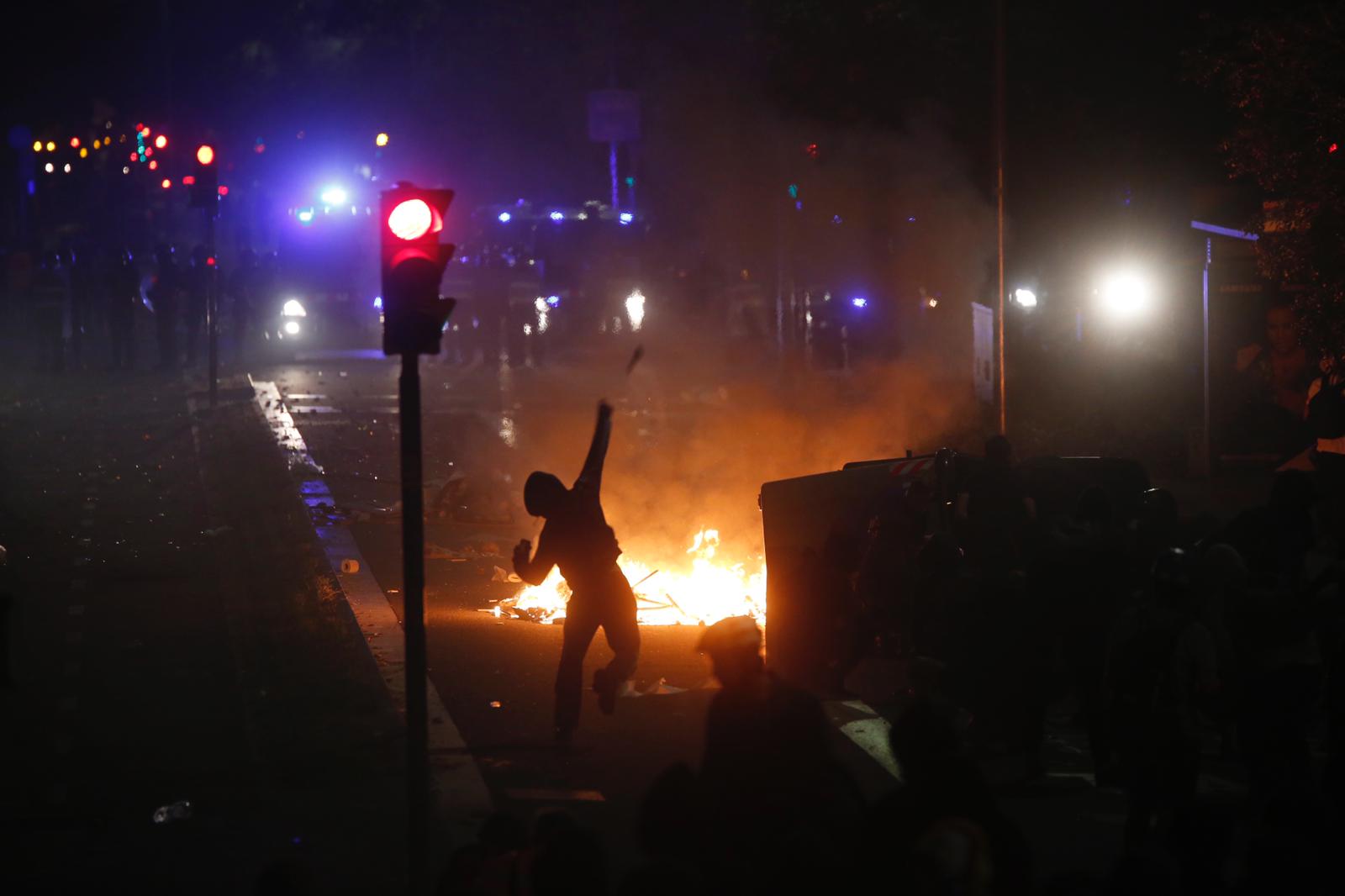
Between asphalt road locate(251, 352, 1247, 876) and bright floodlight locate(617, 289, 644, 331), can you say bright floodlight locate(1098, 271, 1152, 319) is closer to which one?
asphalt road locate(251, 352, 1247, 876)

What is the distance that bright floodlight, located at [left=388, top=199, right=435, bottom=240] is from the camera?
252 inches

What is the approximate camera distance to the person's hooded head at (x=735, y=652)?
5.22 metres

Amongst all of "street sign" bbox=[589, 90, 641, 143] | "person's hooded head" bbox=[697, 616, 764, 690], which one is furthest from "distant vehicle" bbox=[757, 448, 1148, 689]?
"street sign" bbox=[589, 90, 641, 143]

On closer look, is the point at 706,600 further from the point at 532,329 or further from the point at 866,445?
the point at 532,329

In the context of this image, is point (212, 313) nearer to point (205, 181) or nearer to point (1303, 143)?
point (205, 181)

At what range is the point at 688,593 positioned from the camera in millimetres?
12578

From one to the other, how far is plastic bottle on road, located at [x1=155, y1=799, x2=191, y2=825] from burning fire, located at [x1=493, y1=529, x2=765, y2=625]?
4.25 m

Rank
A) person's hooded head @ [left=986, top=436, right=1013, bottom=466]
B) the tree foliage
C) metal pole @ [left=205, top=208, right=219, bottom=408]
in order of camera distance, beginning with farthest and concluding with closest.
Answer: metal pole @ [left=205, top=208, right=219, bottom=408]
the tree foliage
person's hooded head @ [left=986, top=436, right=1013, bottom=466]

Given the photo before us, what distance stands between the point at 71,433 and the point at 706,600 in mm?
10023

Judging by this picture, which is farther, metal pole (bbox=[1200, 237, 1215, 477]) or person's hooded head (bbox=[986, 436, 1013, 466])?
metal pole (bbox=[1200, 237, 1215, 477])

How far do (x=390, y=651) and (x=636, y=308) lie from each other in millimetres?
24998

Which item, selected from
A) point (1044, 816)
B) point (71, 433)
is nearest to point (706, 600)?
point (1044, 816)

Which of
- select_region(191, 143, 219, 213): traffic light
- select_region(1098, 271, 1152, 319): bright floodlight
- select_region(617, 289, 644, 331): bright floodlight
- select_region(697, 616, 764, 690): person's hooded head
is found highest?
select_region(191, 143, 219, 213): traffic light

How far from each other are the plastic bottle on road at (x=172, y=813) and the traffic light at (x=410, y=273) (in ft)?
8.14
